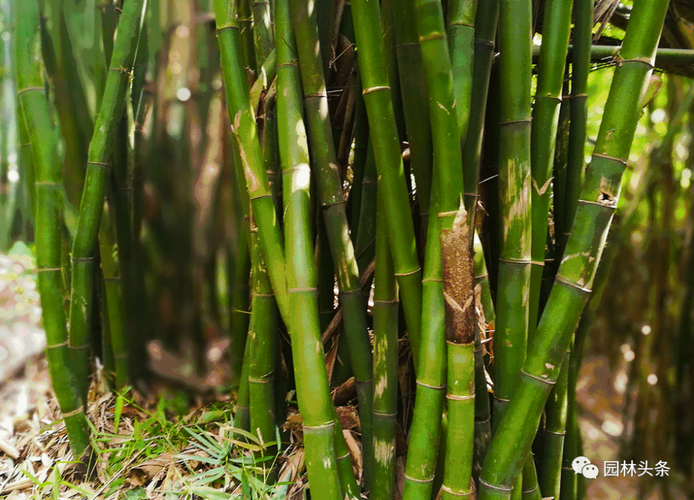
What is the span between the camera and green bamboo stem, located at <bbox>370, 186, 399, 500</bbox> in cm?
74

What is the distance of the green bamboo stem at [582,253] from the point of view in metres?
0.62

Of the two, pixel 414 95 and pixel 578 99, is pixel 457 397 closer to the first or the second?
pixel 414 95

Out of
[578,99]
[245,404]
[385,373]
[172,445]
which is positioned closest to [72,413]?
[172,445]

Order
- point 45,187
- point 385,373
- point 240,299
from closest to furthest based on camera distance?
point 385,373 → point 45,187 → point 240,299

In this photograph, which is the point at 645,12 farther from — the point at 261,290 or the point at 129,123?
the point at 129,123

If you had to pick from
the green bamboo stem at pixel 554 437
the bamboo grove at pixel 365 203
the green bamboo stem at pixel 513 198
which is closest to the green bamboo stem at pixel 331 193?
the bamboo grove at pixel 365 203

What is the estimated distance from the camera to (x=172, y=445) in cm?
94

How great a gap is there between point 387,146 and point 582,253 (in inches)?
11.8

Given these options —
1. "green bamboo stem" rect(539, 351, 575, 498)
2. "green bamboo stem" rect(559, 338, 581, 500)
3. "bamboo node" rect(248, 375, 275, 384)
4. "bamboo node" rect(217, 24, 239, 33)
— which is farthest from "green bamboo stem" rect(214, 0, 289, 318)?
"green bamboo stem" rect(559, 338, 581, 500)

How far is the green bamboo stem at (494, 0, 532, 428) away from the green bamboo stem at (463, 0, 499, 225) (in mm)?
23

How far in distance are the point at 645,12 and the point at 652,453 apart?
0.93 metres

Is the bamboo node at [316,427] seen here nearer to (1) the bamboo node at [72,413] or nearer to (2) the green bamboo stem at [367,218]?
(2) the green bamboo stem at [367,218]

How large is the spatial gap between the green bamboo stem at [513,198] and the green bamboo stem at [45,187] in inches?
30.3

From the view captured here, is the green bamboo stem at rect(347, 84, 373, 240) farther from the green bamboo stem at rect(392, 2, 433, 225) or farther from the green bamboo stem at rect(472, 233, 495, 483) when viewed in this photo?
the green bamboo stem at rect(472, 233, 495, 483)
